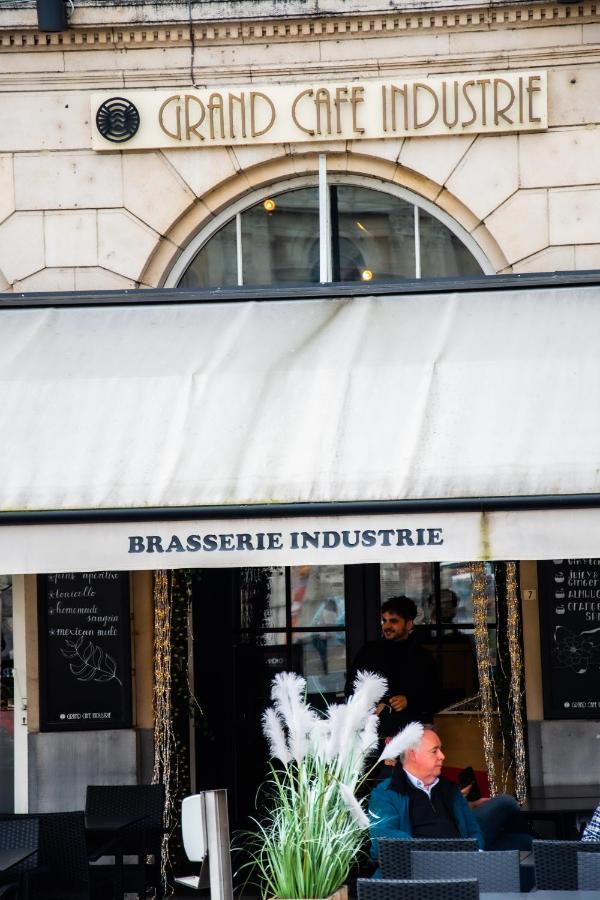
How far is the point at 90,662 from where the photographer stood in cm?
995

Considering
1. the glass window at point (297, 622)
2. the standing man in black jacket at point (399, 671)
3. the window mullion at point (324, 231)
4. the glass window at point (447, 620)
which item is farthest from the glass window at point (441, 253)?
the glass window at point (297, 622)

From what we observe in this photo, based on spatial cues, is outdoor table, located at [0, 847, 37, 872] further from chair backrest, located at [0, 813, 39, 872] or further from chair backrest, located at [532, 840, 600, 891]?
chair backrest, located at [532, 840, 600, 891]

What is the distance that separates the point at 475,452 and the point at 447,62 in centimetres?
346

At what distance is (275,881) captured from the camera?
5.95 m

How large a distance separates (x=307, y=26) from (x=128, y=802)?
17.3 feet

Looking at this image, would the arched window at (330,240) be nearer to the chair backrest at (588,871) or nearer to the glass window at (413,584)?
the glass window at (413,584)

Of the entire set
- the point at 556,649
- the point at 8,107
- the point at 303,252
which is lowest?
the point at 556,649

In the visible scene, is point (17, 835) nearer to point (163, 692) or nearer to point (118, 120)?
point (163, 692)

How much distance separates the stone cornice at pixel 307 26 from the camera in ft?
31.4

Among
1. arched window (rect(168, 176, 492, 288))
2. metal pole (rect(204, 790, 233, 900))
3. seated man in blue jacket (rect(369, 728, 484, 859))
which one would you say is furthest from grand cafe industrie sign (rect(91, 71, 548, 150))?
metal pole (rect(204, 790, 233, 900))

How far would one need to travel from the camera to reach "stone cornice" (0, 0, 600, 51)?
956 cm

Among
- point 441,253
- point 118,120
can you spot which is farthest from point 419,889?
point 118,120

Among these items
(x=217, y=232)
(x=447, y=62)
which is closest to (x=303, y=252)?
(x=217, y=232)

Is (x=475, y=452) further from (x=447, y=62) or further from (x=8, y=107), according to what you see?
(x=8, y=107)
